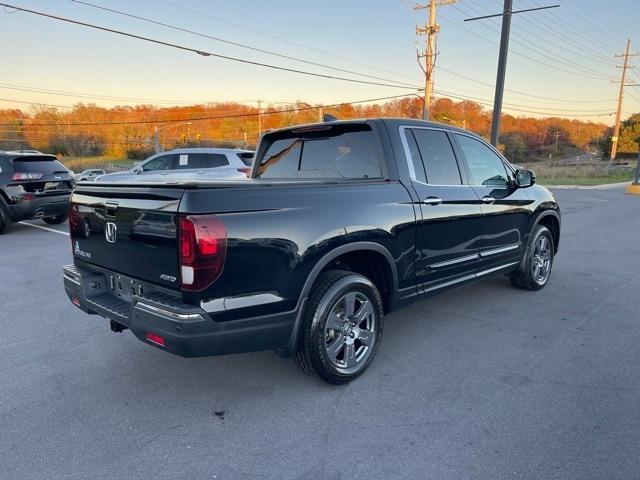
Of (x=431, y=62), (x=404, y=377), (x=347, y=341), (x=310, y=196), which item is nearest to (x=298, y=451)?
(x=347, y=341)

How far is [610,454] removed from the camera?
249 cm

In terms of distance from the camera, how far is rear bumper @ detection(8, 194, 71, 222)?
9.13 metres

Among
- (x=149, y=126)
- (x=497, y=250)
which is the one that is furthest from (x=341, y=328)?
(x=149, y=126)

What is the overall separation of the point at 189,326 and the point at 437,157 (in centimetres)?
262

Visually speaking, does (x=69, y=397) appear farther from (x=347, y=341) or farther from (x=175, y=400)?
(x=347, y=341)

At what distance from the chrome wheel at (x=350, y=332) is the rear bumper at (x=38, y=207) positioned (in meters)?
8.03

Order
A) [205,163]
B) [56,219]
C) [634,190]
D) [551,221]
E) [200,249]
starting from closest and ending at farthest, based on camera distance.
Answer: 1. [200,249]
2. [551,221]
3. [56,219]
4. [205,163]
5. [634,190]

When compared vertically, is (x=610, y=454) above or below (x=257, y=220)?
below

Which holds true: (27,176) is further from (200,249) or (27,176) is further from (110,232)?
(200,249)

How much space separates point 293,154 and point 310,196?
1.43m

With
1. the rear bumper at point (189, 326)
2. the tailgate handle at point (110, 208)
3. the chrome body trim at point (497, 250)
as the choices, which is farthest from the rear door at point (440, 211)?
the tailgate handle at point (110, 208)

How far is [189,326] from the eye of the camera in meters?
2.49

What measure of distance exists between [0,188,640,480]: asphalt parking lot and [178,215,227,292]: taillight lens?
95cm

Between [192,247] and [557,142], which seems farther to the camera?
[557,142]
